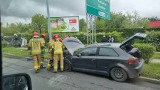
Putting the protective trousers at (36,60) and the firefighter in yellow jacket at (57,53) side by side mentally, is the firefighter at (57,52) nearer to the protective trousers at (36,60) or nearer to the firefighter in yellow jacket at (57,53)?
the firefighter in yellow jacket at (57,53)

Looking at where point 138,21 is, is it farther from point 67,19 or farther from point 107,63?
point 107,63

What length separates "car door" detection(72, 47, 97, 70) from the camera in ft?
27.4

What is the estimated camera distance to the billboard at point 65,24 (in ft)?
81.0

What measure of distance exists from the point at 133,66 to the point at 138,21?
4067 cm

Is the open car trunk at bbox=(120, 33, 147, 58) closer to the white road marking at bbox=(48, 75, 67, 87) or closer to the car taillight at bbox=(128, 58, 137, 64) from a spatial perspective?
the car taillight at bbox=(128, 58, 137, 64)

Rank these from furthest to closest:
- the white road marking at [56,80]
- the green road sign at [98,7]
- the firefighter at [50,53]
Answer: the green road sign at [98,7] → the firefighter at [50,53] → the white road marking at [56,80]

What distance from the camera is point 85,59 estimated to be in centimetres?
855

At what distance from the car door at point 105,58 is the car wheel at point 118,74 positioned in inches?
10.3

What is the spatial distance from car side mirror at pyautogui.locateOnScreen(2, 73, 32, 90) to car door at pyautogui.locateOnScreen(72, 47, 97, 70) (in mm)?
6418

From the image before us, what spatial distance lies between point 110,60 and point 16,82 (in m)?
6.22

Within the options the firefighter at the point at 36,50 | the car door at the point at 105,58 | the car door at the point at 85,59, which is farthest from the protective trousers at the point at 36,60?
the car door at the point at 105,58

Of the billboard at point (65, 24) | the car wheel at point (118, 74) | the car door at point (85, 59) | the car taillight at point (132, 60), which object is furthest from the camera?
the billboard at point (65, 24)

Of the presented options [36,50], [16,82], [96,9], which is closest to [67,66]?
[36,50]

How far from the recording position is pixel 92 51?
846cm
